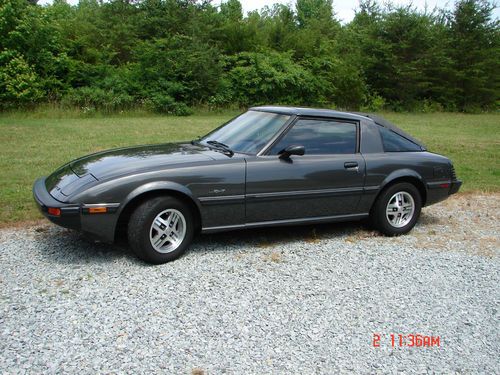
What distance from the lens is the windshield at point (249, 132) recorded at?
527 cm

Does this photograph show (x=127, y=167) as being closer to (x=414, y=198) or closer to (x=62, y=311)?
(x=62, y=311)

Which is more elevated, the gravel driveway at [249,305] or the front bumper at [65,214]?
the front bumper at [65,214]

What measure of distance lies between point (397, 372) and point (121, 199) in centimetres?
263

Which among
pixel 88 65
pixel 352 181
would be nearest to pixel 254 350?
pixel 352 181

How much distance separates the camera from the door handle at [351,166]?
5.46 meters

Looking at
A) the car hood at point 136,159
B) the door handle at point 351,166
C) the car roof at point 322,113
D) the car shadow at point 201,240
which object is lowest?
the car shadow at point 201,240

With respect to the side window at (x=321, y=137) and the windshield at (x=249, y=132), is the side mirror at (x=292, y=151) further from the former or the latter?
the windshield at (x=249, y=132)

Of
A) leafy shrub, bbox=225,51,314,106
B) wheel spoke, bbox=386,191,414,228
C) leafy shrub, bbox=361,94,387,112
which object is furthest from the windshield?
leafy shrub, bbox=361,94,387,112

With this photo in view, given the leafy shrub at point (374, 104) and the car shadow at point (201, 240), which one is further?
the leafy shrub at point (374, 104)

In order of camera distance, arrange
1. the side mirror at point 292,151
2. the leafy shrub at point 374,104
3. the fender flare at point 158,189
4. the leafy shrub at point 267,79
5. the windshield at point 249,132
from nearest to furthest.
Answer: the fender flare at point 158,189, the side mirror at point 292,151, the windshield at point 249,132, the leafy shrub at point 267,79, the leafy shrub at point 374,104

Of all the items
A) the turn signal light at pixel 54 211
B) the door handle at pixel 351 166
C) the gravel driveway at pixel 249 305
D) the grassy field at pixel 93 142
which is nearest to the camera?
the gravel driveway at pixel 249 305

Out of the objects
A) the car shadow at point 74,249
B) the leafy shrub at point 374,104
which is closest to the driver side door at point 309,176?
the car shadow at point 74,249

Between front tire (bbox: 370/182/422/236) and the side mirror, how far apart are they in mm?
1303
